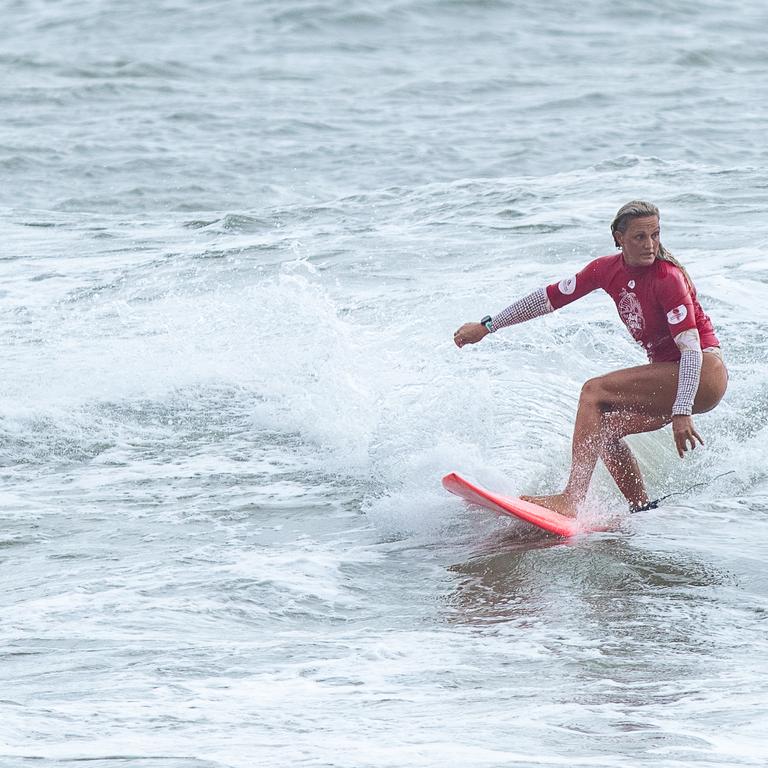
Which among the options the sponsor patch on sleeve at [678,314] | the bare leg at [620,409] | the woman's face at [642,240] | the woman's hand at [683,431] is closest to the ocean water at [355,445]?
the bare leg at [620,409]

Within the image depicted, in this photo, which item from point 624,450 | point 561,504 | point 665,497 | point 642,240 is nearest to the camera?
point 642,240

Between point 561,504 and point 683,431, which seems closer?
point 683,431

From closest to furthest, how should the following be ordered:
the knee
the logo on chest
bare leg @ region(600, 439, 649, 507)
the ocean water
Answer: the ocean water, the logo on chest, the knee, bare leg @ region(600, 439, 649, 507)

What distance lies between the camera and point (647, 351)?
630 centimetres

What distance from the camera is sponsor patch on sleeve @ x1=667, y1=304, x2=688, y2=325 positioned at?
5.96m

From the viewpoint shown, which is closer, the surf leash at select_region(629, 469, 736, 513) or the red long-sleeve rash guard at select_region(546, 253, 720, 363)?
the red long-sleeve rash guard at select_region(546, 253, 720, 363)

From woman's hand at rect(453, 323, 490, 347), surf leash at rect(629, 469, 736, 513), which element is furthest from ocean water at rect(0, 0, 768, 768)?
woman's hand at rect(453, 323, 490, 347)

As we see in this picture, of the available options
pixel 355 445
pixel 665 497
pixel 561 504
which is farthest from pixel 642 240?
pixel 355 445

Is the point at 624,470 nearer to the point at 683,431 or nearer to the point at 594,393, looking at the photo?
the point at 594,393

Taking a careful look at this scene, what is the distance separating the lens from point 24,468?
7.57m

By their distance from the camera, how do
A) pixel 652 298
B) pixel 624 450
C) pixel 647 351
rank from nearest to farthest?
pixel 652 298, pixel 647 351, pixel 624 450

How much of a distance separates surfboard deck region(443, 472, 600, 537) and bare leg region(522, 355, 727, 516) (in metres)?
0.09

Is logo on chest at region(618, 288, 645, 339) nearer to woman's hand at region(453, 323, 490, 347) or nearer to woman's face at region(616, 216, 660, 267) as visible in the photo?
woman's face at region(616, 216, 660, 267)

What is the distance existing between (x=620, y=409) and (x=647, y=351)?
32 centimetres
